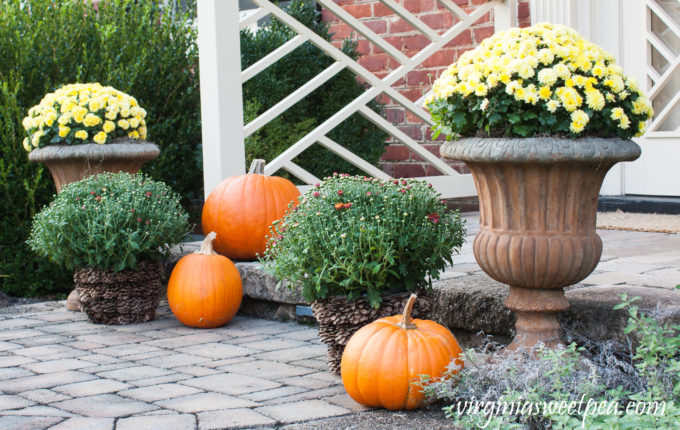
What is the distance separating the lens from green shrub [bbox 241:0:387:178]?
17.9 feet

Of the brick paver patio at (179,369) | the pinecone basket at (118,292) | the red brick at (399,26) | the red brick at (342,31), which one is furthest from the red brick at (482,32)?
the pinecone basket at (118,292)

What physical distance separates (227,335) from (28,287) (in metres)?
1.83

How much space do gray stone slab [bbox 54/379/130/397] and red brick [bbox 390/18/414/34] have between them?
148 inches

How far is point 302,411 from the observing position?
2.63 m

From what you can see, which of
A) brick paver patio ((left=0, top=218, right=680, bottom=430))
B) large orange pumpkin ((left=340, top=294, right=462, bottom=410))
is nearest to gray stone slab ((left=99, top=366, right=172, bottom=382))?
brick paver patio ((left=0, top=218, right=680, bottom=430))

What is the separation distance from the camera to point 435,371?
2.62 m

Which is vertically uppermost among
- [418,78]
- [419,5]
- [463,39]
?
[419,5]

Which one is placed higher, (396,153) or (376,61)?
(376,61)

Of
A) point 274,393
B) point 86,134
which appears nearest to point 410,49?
point 86,134

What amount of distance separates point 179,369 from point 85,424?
71 cm

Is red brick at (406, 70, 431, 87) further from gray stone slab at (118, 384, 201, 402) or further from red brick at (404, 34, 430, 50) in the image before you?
gray stone slab at (118, 384, 201, 402)

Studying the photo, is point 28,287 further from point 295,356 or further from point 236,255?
point 295,356

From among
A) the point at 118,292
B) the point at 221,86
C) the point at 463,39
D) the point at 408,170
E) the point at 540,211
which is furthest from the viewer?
the point at 408,170

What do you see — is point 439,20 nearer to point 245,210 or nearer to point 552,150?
point 245,210
